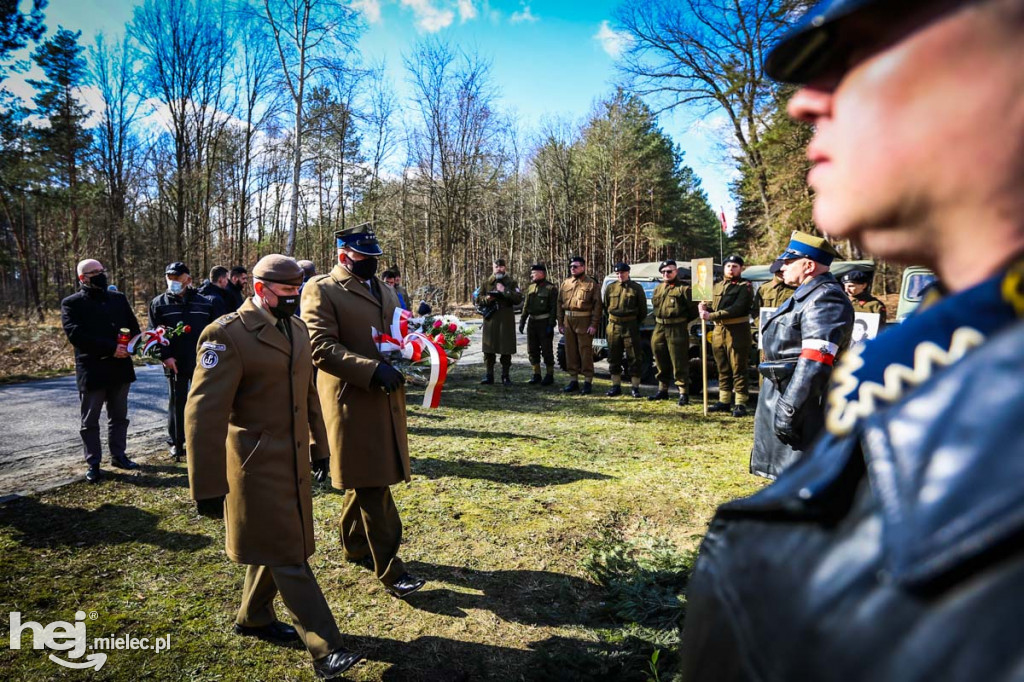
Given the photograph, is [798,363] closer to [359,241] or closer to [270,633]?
[359,241]

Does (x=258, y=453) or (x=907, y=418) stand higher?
(x=907, y=418)

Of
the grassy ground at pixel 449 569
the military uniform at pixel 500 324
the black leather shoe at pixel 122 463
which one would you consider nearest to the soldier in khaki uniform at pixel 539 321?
the military uniform at pixel 500 324

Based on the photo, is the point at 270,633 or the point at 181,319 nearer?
the point at 270,633

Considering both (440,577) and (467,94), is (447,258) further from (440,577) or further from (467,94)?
(440,577)

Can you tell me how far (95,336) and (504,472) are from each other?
456cm

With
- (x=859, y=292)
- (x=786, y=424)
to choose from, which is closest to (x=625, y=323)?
(x=859, y=292)

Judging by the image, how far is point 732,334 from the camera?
28.0 feet

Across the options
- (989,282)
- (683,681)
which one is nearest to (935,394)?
(989,282)

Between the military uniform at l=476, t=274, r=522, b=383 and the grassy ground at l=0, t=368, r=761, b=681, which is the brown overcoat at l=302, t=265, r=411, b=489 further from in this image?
the military uniform at l=476, t=274, r=522, b=383

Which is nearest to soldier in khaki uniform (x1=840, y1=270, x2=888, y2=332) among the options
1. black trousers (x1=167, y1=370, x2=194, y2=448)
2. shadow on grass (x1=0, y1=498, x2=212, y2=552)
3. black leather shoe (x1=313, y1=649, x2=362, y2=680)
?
black leather shoe (x1=313, y1=649, x2=362, y2=680)

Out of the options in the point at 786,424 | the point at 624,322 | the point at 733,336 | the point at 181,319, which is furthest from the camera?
the point at 624,322

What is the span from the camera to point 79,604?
3.48 meters

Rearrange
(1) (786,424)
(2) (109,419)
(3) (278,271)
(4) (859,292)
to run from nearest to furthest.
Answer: (3) (278,271)
(1) (786,424)
(2) (109,419)
(4) (859,292)

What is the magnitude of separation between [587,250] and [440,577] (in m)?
35.0
